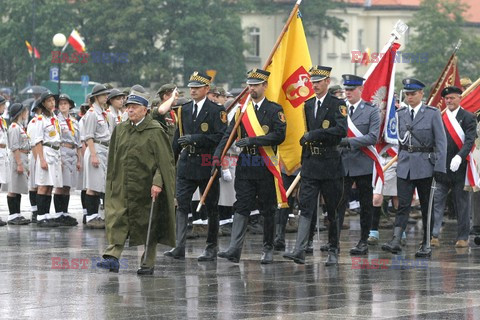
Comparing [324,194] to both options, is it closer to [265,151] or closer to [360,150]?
[265,151]

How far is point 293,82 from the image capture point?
16266 millimetres

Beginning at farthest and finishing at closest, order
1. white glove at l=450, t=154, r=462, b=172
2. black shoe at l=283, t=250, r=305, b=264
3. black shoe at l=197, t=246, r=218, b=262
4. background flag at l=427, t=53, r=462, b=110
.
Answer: background flag at l=427, t=53, r=462, b=110, white glove at l=450, t=154, r=462, b=172, black shoe at l=197, t=246, r=218, b=262, black shoe at l=283, t=250, r=305, b=264

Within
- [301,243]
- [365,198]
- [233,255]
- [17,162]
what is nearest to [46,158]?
[17,162]

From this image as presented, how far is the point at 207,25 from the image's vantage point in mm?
100812

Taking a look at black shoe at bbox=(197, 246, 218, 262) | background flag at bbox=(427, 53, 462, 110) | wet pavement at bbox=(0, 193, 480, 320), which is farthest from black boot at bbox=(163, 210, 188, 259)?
background flag at bbox=(427, 53, 462, 110)

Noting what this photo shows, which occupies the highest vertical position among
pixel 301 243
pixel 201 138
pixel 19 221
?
pixel 201 138

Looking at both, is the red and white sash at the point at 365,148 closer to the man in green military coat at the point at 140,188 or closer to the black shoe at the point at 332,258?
the black shoe at the point at 332,258

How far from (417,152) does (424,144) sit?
130mm

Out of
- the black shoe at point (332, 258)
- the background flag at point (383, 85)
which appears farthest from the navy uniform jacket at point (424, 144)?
the black shoe at point (332, 258)

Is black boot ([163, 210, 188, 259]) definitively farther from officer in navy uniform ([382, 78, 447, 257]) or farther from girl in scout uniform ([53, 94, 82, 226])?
girl in scout uniform ([53, 94, 82, 226])

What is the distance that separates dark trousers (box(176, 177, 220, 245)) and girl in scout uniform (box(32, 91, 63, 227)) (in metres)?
5.21

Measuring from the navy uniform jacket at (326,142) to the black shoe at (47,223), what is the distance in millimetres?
6440

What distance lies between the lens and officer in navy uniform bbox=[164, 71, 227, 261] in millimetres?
15641

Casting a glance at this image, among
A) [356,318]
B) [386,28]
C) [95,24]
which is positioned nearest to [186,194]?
[356,318]
